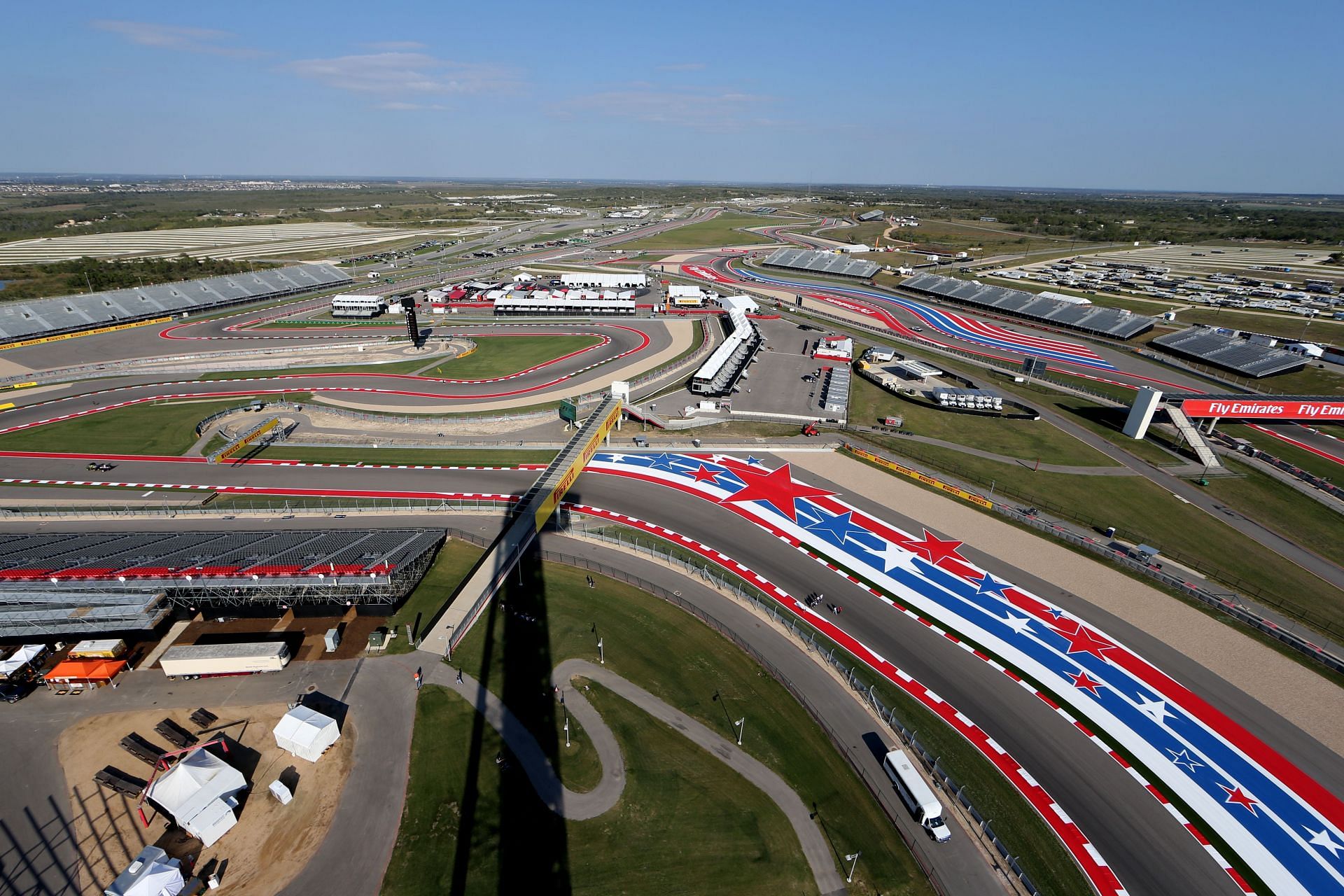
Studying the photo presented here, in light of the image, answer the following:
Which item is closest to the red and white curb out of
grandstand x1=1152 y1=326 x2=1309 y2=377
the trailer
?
the trailer

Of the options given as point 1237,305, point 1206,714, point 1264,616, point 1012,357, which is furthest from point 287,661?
point 1237,305

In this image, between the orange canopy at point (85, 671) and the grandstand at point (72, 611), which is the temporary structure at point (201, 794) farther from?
the grandstand at point (72, 611)

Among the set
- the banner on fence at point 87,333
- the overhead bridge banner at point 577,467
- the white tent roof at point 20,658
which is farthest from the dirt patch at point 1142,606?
the banner on fence at point 87,333

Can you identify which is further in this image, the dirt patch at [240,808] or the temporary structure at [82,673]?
the temporary structure at [82,673]

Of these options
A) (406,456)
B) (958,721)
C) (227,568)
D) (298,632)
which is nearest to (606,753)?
(958,721)

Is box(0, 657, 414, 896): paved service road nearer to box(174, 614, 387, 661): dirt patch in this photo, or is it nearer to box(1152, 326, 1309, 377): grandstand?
box(174, 614, 387, 661): dirt patch

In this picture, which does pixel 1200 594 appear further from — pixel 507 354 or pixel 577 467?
pixel 507 354

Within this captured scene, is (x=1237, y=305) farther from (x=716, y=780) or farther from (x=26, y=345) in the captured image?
(x=26, y=345)
